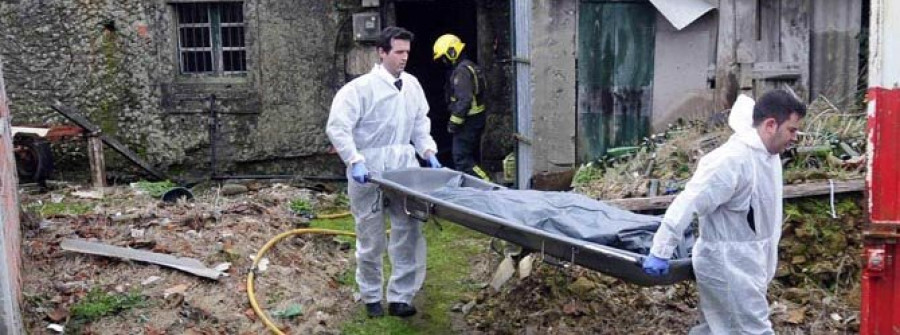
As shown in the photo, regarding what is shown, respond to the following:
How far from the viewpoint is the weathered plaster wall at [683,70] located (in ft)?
29.1

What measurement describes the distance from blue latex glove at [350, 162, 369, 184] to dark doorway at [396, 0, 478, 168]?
6.28 metres

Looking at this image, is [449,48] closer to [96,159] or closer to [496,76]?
[496,76]

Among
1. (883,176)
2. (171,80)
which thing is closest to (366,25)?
(171,80)

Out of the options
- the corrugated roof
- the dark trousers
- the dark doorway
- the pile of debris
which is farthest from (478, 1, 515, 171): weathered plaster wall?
the pile of debris

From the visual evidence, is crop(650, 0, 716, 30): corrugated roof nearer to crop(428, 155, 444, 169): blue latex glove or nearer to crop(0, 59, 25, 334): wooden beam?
crop(428, 155, 444, 169): blue latex glove

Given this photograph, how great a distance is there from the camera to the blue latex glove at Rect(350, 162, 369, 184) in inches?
244

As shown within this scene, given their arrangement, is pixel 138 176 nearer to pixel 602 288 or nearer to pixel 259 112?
pixel 259 112

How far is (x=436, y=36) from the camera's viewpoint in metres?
13.2

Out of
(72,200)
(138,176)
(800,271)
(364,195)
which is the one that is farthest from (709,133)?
(138,176)

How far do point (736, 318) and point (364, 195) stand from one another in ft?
8.83

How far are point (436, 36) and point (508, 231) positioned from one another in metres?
8.17

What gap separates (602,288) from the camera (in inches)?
259

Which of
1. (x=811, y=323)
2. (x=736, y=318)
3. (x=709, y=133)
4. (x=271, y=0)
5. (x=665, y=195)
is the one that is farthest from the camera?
(x=271, y=0)

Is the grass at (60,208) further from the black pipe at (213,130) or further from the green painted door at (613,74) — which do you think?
the green painted door at (613,74)
